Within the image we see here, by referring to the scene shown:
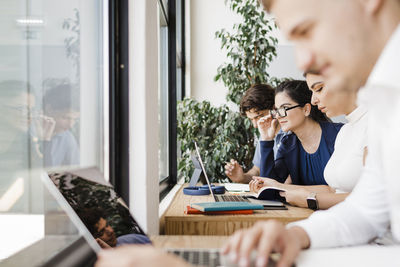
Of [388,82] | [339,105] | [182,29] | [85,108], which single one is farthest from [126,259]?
[182,29]

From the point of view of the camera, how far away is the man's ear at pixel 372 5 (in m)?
0.58

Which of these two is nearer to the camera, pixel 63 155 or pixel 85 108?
pixel 63 155

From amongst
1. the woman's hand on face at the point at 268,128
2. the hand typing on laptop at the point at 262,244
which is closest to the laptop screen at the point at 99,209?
the hand typing on laptop at the point at 262,244

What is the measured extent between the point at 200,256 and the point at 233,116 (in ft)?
10.7

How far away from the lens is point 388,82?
0.56 meters

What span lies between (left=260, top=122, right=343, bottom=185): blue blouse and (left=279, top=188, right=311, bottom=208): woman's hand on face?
1.81ft

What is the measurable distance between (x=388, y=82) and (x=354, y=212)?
0.38m

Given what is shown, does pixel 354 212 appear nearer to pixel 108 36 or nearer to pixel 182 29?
pixel 108 36

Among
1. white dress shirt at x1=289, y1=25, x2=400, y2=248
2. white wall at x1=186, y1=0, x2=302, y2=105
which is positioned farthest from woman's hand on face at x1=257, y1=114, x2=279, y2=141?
white wall at x1=186, y1=0, x2=302, y2=105

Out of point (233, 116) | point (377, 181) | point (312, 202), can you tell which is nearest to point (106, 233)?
point (377, 181)

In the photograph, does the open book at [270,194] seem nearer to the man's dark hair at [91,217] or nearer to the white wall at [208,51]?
the man's dark hair at [91,217]

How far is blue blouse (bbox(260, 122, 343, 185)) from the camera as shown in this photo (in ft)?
7.32

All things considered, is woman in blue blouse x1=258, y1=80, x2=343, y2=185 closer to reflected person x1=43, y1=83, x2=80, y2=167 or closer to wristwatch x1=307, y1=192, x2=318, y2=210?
wristwatch x1=307, y1=192, x2=318, y2=210

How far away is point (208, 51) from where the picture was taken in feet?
16.5
